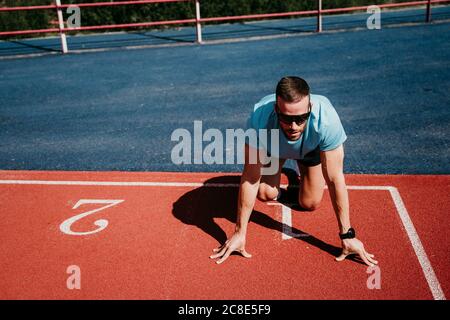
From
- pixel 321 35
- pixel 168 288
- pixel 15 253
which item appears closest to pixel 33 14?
pixel 321 35

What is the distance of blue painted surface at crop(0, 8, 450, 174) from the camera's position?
19.4 feet

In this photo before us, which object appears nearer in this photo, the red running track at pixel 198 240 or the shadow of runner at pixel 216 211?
the red running track at pixel 198 240

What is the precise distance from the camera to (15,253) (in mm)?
3973

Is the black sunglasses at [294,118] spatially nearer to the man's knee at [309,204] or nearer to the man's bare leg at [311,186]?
the man's bare leg at [311,186]

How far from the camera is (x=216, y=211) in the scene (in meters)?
4.59

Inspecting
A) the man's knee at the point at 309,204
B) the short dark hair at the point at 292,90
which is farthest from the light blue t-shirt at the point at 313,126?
the man's knee at the point at 309,204

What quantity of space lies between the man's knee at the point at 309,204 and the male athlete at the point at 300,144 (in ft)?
2.38

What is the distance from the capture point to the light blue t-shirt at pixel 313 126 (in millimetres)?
3346

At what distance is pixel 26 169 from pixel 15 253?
207cm

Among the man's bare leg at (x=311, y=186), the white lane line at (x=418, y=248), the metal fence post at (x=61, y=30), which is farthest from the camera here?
the metal fence post at (x=61, y=30)

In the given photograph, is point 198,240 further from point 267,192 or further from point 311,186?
point 311,186

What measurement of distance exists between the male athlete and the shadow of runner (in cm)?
36

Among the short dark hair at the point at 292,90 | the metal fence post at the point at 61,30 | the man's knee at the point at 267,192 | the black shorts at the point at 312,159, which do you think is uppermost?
the metal fence post at the point at 61,30
